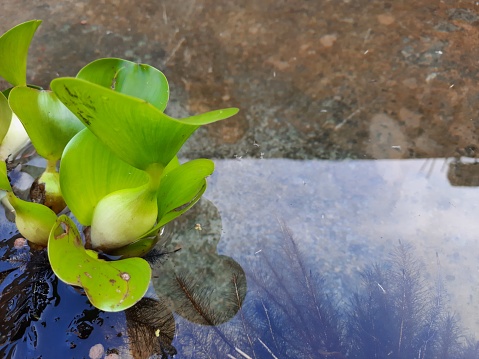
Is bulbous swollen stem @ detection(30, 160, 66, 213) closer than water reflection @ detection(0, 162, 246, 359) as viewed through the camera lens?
No

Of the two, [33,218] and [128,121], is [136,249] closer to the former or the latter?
[33,218]

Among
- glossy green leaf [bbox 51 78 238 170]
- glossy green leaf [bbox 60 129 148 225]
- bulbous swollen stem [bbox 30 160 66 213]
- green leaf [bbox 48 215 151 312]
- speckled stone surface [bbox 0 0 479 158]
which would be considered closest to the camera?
glossy green leaf [bbox 51 78 238 170]

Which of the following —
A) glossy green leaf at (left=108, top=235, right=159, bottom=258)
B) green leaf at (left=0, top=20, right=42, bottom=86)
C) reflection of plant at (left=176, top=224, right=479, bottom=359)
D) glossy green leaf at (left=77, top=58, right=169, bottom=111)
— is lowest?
reflection of plant at (left=176, top=224, right=479, bottom=359)

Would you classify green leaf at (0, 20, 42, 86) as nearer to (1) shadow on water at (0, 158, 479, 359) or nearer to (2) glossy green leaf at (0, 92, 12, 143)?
(2) glossy green leaf at (0, 92, 12, 143)

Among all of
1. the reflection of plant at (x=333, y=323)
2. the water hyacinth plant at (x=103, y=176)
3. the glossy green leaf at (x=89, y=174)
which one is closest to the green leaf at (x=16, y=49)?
the water hyacinth plant at (x=103, y=176)

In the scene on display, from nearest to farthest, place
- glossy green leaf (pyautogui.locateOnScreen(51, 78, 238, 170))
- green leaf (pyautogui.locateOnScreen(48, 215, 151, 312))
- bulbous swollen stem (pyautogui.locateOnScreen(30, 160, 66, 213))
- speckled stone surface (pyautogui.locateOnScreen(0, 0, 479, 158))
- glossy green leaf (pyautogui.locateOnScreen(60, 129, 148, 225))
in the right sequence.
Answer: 1. glossy green leaf (pyautogui.locateOnScreen(51, 78, 238, 170))
2. green leaf (pyautogui.locateOnScreen(48, 215, 151, 312))
3. glossy green leaf (pyautogui.locateOnScreen(60, 129, 148, 225))
4. bulbous swollen stem (pyautogui.locateOnScreen(30, 160, 66, 213))
5. speckled stone surface (pyautogui.locateOnScreen(0, 0, 479, 158))

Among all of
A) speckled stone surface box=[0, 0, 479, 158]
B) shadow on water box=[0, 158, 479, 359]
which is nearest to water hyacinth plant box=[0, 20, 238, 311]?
shadow on water box=[0, 158, 479, 359]

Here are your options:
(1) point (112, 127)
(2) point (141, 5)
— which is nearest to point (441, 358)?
(1) point (112, 127)
